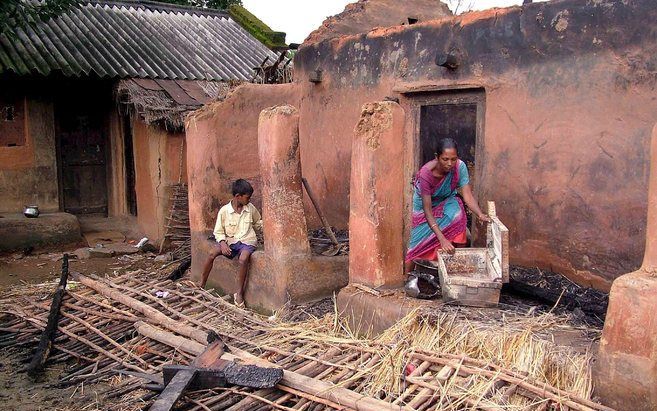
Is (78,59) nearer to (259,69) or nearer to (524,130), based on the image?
(259,69)

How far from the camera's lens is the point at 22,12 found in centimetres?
912

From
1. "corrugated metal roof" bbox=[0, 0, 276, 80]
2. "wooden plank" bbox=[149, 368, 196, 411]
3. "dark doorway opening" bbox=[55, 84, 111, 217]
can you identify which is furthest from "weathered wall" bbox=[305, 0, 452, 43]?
"wooden plank" bbox=[149, 368, 196, 411]

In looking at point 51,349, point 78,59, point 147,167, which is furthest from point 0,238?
point 51,349

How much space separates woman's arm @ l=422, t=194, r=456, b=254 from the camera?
16.5 feet

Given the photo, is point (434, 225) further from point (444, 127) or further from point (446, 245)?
point (444, 127)

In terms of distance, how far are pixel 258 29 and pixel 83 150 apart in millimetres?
4805

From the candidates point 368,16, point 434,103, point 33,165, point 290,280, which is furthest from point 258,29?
point 290,280

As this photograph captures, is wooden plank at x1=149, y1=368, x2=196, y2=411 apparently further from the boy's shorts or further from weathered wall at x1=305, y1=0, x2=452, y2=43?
weathered wall at x1=305, y1=0, x2=452, y2=43

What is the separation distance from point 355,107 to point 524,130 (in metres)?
2.36

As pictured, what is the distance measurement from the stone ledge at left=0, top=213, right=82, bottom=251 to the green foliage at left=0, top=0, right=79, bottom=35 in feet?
9.38

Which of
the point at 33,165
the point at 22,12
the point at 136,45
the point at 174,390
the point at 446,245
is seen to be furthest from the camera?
the point at 136,45

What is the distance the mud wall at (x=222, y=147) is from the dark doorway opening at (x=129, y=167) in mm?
4035

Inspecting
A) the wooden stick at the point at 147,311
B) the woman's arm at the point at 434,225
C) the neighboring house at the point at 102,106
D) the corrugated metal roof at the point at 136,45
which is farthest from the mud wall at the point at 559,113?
the corrugated metal roof at the point at 136,45

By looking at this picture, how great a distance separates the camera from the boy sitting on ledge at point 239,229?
6.29m
